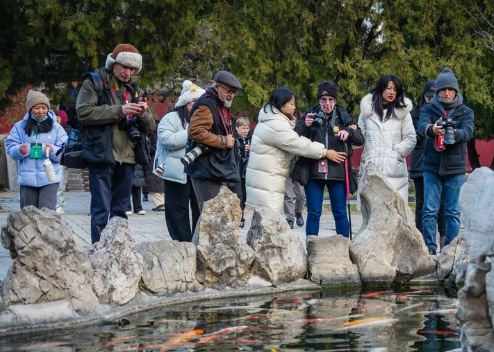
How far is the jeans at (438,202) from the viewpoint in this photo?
10836 mm

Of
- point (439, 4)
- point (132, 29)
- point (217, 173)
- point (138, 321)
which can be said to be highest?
point (439, 4)

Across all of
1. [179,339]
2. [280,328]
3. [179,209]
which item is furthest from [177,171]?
[179,339]

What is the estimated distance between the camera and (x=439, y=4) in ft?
79.6

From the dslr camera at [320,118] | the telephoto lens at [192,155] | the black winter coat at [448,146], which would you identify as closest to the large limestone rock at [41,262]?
the telephoto lens at [192,155]

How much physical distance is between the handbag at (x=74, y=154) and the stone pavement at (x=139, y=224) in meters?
1.12

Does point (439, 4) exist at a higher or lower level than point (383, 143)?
higher

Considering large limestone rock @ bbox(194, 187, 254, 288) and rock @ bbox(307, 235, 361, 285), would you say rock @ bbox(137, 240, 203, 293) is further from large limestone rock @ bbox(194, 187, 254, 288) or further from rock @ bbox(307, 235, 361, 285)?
rock @ bbox(307, 235, 361, 285)

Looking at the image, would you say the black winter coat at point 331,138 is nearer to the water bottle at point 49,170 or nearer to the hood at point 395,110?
the hood at point 395,110

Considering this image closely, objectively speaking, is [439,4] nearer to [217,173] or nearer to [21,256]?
[217,173]

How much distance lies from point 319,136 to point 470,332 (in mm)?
5294

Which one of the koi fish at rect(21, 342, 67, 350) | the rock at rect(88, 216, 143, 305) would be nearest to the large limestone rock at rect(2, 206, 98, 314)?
the rock at rect(88, 216, 143, 305)

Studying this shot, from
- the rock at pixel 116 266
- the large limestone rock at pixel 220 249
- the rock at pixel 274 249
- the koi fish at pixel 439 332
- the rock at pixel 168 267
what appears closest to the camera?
the koi fish at pixel 439 332

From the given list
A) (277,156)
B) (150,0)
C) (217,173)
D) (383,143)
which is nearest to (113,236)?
(217,173)

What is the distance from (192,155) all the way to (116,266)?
5.98ft
